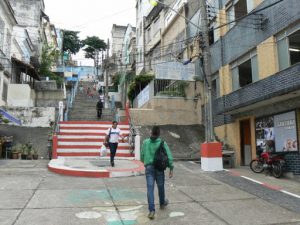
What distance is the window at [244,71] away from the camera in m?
15.1

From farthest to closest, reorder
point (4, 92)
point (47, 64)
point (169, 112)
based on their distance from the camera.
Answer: point (47, 64)
point (4, 92)
point (169, 112)

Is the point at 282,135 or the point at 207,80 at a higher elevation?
the point at 207,80

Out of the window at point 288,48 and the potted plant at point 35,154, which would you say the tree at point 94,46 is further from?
the window at point 288,48

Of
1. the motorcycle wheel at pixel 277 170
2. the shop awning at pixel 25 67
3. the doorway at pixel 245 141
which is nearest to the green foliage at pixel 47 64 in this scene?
the shop awning at pixel 25 67

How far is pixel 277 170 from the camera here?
1213 centimetres

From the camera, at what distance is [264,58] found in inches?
553

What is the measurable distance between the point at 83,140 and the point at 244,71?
8558 mm

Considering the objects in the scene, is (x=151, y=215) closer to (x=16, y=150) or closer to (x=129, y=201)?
(x=129, y=201)

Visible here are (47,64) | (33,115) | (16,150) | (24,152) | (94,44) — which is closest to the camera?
(24,152)

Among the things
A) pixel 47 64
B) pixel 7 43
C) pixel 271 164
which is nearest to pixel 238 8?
pixel 271 164

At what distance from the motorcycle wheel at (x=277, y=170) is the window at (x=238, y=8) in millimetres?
7116

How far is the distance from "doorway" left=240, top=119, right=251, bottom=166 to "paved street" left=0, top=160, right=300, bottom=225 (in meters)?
4.81

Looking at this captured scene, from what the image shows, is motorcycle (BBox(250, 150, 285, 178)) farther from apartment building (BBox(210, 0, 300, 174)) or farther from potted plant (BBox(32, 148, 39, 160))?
potted plant (BBox(32, 148, 39, 160))

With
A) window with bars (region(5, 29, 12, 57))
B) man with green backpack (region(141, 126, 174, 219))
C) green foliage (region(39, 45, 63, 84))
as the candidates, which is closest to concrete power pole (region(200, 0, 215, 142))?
man with green backpack (region(141, 126, 174, 219))
